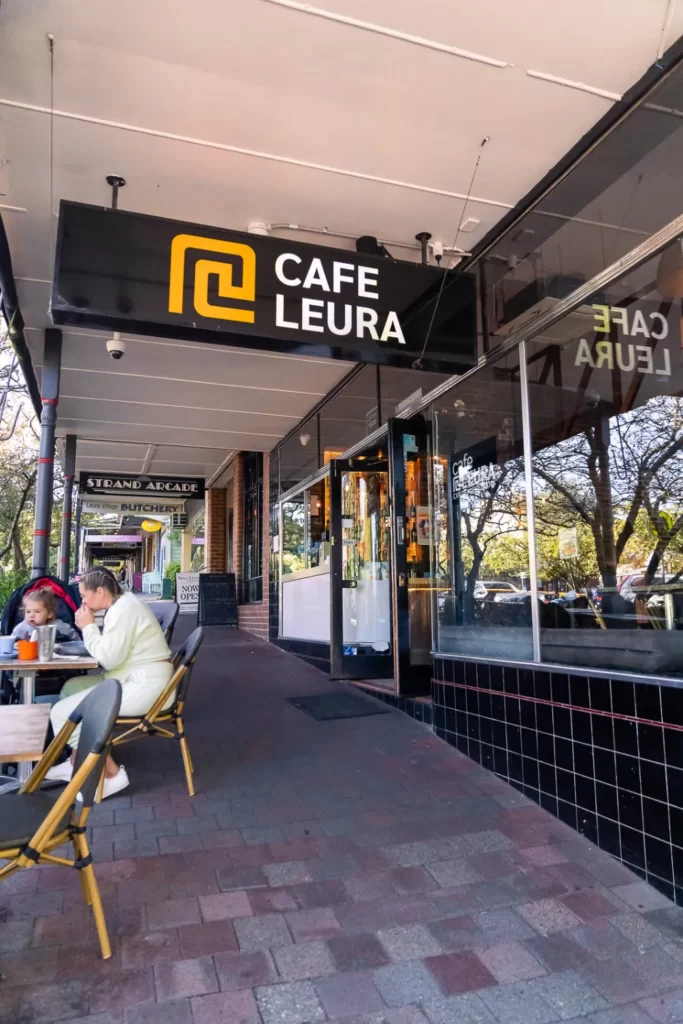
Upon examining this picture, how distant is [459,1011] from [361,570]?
4.63 meters

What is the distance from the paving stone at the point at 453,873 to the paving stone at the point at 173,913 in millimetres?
1001

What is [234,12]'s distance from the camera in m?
2.74

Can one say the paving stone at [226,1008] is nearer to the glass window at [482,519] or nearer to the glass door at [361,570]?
the glass window at [482,519]

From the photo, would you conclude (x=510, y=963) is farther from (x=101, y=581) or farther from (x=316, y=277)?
(x=316, y=277)

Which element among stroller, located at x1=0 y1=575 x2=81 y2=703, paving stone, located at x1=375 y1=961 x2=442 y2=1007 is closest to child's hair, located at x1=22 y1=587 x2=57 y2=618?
stroller, located at x1=0 y1=575 x2=81 y2=703

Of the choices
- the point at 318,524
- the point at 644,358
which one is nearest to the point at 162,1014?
the point at 644,358

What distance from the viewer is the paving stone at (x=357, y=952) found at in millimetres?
2232

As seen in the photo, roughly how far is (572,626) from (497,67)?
9.74 ft

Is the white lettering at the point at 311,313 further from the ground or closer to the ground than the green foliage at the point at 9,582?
further from the ground

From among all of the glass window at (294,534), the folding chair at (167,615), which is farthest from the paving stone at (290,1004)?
the glass window at (294,534)

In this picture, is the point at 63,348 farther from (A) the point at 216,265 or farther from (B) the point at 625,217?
(B) the point at 625,217

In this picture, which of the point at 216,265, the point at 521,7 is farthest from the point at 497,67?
the point at 216,265

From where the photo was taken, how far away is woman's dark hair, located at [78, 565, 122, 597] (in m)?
3.78

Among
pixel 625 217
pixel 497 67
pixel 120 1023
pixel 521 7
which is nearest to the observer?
pixel 120 1023
